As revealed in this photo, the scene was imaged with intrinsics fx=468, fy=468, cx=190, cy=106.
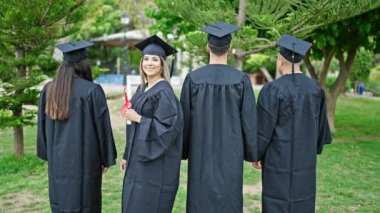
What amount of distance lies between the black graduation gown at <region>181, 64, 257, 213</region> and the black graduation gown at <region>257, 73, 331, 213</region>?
0.86 ft

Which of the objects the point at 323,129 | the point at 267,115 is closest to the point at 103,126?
the point at 267,115

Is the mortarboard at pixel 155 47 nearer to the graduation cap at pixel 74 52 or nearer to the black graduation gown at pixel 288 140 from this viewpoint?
the graduation cap at pixel 74 52

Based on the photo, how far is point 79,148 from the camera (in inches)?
156

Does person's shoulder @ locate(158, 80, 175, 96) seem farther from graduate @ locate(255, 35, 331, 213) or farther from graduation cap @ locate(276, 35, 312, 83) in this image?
graduation cap @ locate(276, 35, 312, 83)

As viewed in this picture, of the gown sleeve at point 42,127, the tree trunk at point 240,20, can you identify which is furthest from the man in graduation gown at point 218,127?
the tree trunk at point 240,20

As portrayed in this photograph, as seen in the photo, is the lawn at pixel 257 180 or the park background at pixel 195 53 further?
the park background at pixel 195 53

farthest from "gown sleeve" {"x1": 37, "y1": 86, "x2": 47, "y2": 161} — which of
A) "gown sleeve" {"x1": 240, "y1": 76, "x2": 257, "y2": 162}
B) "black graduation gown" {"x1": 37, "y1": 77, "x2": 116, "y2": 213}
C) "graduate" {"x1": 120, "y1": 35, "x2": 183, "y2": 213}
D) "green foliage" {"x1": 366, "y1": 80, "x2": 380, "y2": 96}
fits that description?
"green foliage" {"x1": 366, "y1": 80, "x2": 380, "y2": 96}

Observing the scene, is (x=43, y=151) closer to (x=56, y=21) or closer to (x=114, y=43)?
(x=56, y=21)

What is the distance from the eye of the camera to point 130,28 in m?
29.9

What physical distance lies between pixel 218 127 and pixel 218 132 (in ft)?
0.13

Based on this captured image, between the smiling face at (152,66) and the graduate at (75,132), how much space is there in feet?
1.85

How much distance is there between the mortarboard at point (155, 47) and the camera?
3670 millimetres

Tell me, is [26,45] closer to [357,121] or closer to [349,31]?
[349,31]

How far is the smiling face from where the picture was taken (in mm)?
3641
